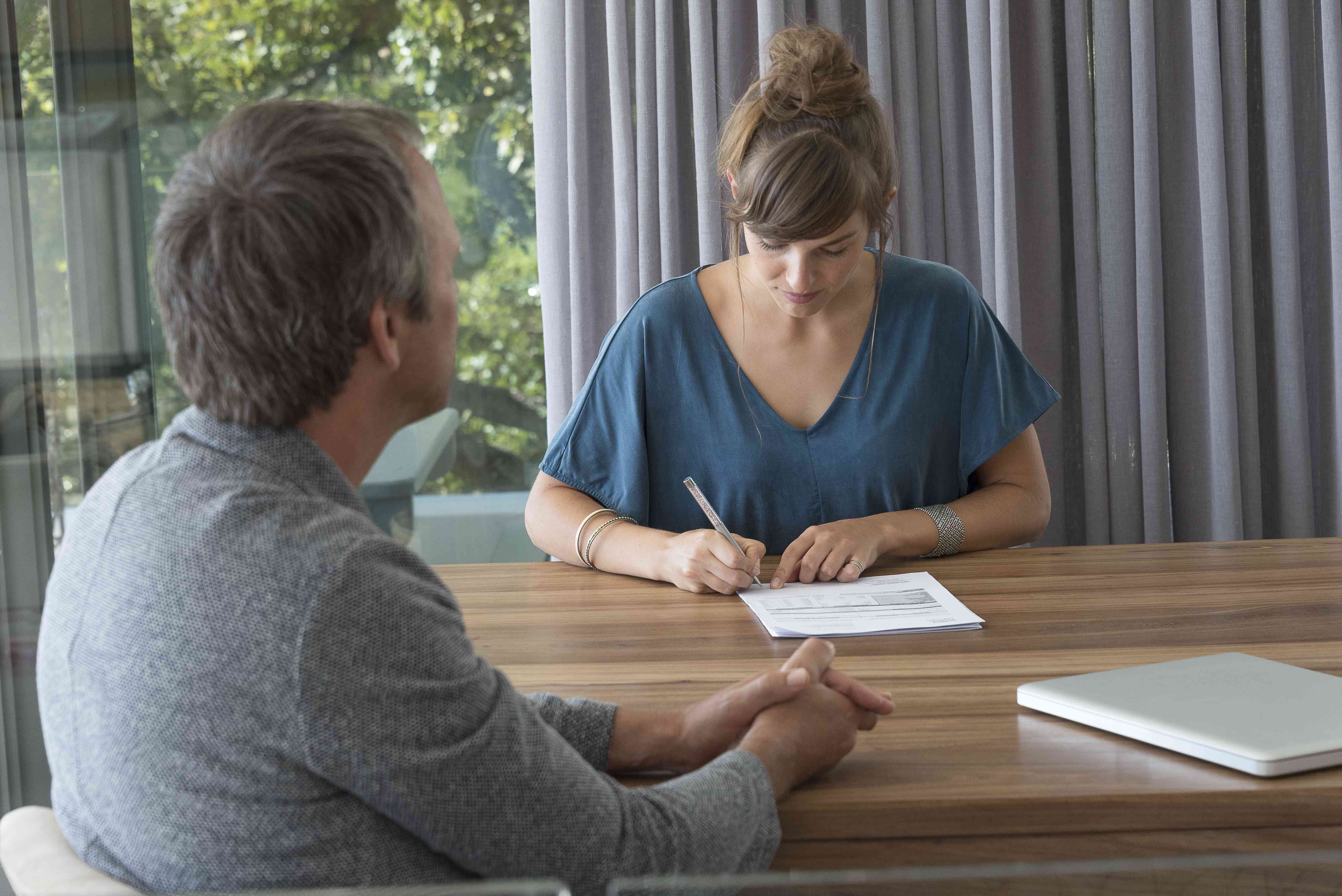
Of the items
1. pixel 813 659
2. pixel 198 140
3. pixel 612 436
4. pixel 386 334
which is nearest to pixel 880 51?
pixel 612 436

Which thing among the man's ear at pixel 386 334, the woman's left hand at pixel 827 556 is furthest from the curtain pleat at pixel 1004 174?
the man's ear at pixel 386 334

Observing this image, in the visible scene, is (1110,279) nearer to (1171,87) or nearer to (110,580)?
(1171,87)

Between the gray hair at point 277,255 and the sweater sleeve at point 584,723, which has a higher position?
the gray hair at point 277,255

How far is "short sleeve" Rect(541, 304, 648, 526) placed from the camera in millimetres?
1750

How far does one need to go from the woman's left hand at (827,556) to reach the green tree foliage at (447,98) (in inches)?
54.6

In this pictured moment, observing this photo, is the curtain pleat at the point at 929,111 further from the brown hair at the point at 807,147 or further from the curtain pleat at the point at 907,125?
the brown hair at the point at 807,147

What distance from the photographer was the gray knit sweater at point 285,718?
2.09ft

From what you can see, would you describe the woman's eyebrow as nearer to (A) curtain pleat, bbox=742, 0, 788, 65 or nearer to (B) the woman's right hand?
(B) the woman's right hand

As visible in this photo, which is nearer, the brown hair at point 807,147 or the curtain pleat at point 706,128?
the brown hair at point 807,147

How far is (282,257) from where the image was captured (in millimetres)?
711

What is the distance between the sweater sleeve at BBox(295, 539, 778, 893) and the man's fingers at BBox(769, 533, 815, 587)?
2.23 ft

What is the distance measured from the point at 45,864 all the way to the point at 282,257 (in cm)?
42

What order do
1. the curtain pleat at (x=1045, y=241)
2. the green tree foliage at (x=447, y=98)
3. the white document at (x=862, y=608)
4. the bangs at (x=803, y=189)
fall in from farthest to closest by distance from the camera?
the green tree foliage at (x=447, y=98), the curtain pleat at (x=1045, y=241), the bangs at (x=803, y=189), the white document at (x=862, y=608)

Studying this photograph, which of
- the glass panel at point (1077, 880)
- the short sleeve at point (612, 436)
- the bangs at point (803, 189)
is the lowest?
the glass panel at point (1077, 880)
